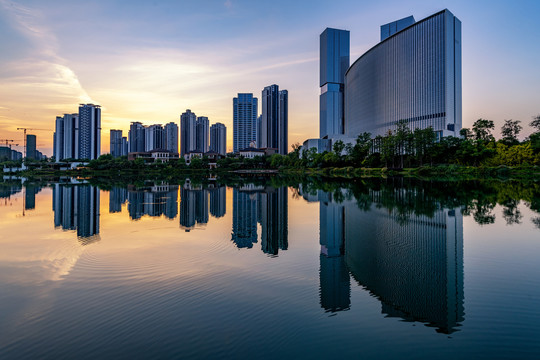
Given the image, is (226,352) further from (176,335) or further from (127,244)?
(127,244)

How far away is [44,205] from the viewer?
24.6 meters

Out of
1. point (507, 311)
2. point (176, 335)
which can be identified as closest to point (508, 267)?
point (507, 311)

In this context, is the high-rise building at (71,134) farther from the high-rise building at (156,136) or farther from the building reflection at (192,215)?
the building reflection at (192,215)

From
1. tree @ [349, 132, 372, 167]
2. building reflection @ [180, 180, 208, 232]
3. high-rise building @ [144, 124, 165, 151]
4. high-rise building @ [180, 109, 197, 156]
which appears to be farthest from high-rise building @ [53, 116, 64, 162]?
building reflection @ [180, 180, 208, 232]

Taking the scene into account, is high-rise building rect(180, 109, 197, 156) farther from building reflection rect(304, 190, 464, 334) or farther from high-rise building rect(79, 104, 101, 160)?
building reflection rect(304, 190, 464, 334)

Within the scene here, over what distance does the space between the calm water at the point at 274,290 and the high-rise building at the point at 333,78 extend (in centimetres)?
18492

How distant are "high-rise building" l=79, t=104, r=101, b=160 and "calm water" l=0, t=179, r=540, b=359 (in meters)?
138

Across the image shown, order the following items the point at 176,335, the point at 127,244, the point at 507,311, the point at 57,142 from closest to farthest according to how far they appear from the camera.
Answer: the point at 176,335, the point at 507,311, the point at 127,244, the point at 57,142

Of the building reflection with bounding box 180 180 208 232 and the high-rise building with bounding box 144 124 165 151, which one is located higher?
the high-rise building with bounding box 144 124 165 151

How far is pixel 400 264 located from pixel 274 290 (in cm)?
412

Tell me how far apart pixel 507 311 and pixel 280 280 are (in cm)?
476

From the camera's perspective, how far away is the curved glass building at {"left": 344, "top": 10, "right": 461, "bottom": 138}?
285 feet

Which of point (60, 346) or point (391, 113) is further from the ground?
point (391, 113)

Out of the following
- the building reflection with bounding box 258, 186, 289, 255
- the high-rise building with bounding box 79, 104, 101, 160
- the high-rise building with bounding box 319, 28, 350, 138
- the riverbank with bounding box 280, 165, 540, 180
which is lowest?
the building reflection with bounding box 258, 186, 289, 255
